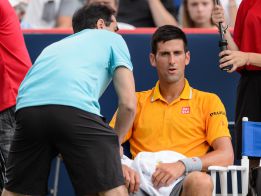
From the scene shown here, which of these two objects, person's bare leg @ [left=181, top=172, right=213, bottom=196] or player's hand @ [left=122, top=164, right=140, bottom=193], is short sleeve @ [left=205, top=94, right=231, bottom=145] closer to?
person's bare leg @ [left=181, top=172, right=213, bottom=196]

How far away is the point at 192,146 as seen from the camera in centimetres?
589

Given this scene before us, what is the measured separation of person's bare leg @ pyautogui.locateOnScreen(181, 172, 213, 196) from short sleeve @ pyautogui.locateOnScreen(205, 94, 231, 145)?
52 centimetres

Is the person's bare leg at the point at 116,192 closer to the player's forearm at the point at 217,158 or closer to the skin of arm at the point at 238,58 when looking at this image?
the player's forearm at the point at 217,158

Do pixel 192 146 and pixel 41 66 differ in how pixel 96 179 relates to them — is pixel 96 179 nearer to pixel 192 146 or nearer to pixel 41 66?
pixel 41 66

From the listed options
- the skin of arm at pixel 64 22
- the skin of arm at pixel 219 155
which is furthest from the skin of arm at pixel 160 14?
the skin of arm at pixel 219 155

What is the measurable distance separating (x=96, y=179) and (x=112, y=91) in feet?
7.44

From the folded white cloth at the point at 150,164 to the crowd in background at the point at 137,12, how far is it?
1812 millimetres

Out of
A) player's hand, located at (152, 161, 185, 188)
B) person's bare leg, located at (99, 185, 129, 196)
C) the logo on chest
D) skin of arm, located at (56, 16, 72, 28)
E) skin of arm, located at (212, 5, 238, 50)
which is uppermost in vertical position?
skin of arm, located at (212, 5, 238, 50)

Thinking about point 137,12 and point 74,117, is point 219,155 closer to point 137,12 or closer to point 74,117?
point 74,117

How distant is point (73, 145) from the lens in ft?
16.0

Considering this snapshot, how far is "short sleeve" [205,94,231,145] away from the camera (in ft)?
19.0

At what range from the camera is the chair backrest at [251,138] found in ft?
19.3

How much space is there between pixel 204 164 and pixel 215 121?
1.16ft

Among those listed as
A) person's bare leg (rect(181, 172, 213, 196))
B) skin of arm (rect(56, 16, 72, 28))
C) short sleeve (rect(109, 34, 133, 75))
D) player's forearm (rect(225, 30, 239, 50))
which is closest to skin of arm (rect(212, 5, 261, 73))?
player's forearm (rect(225, 30, 239, 50))
